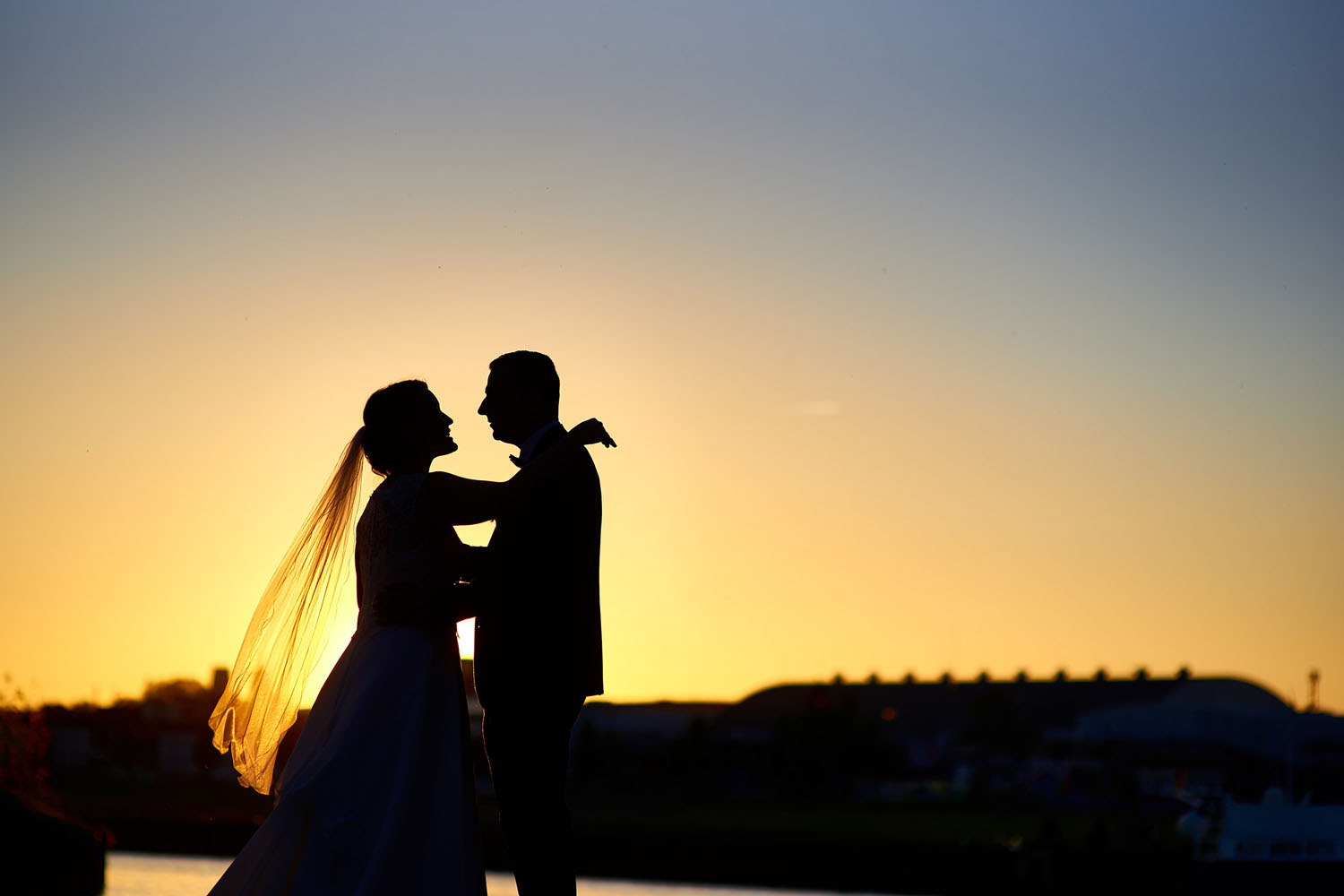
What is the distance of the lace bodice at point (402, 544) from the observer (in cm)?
651

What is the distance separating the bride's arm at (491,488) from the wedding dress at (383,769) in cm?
9

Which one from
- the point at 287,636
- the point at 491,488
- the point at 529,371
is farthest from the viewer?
the point at 287,636

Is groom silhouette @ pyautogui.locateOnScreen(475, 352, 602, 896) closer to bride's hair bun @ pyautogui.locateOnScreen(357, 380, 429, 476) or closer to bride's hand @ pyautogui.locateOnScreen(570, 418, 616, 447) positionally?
bride's hand @ pyautogui.locateOnScreen(570, 418, 616, 447)

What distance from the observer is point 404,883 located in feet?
21.0

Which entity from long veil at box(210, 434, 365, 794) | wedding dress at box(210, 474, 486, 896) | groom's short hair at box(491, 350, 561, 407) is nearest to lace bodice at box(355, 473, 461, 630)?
wedding dress at box(210, 474, 486, 896)

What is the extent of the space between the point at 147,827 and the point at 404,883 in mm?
46328

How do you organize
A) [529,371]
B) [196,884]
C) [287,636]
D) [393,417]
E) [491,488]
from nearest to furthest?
[491,488], [529,371], [393,417], [287,636], [196,884]

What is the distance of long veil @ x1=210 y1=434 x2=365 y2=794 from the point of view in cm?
733

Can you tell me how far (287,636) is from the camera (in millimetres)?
7441

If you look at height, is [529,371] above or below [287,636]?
above

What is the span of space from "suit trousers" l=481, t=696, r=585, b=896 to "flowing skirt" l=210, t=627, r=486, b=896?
389 millimetres

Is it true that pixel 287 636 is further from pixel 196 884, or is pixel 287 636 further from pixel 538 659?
pixel 196 884

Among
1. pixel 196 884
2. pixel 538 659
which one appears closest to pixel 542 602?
pixel 538 659

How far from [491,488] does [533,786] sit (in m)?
1.11
